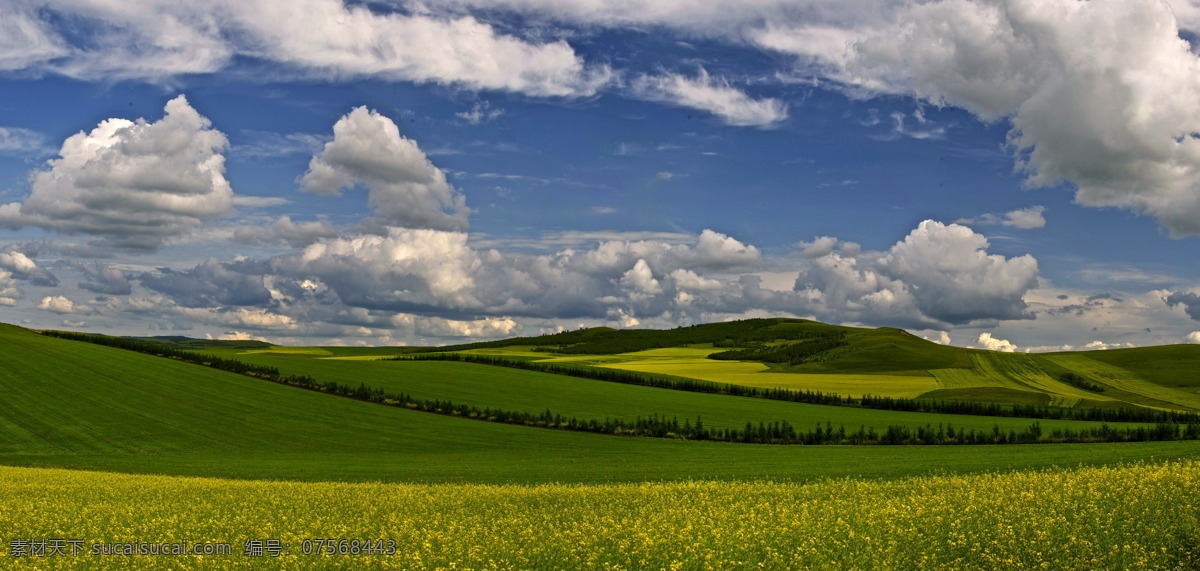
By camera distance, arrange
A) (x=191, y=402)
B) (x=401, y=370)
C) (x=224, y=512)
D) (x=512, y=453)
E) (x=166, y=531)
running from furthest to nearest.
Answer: (x=401, y=370), (x=191, y=402), (x=512, y=453), (x=224, y=512), (x=166, y=531)

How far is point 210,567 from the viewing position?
10727 mm

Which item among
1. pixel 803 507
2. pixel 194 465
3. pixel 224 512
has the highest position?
pixel 803 507

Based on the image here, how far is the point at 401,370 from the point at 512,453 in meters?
54.6

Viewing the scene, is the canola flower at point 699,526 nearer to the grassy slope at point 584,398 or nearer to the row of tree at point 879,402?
the grassy slope at point 584,398

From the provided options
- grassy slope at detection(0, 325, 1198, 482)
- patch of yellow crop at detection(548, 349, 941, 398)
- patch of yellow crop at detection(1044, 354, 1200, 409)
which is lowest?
grassy slope at detection(0, 325, 1198, 482)

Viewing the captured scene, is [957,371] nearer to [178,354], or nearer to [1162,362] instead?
[1162,362]

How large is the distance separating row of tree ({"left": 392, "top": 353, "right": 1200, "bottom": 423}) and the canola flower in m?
70.6

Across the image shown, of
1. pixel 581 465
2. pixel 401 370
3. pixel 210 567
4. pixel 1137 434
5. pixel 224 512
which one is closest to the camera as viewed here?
pixel 210 567

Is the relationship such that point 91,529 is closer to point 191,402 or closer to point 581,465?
point 581,465

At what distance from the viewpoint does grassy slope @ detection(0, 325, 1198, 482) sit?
35000mm

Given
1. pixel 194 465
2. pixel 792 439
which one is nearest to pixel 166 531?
pixel 194 465

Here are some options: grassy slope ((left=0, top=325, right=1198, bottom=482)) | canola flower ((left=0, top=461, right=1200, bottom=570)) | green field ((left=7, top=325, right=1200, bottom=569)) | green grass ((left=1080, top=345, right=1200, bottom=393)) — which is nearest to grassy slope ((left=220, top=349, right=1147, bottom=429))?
green field ((left=7, top=325, right=1200, bottom=569))

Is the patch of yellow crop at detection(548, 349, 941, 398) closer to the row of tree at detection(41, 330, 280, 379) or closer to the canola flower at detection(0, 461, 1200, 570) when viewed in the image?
the row of tree at detection(41, 330, 280, 379)

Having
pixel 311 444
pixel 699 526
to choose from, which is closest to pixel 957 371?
pixel 311 444
